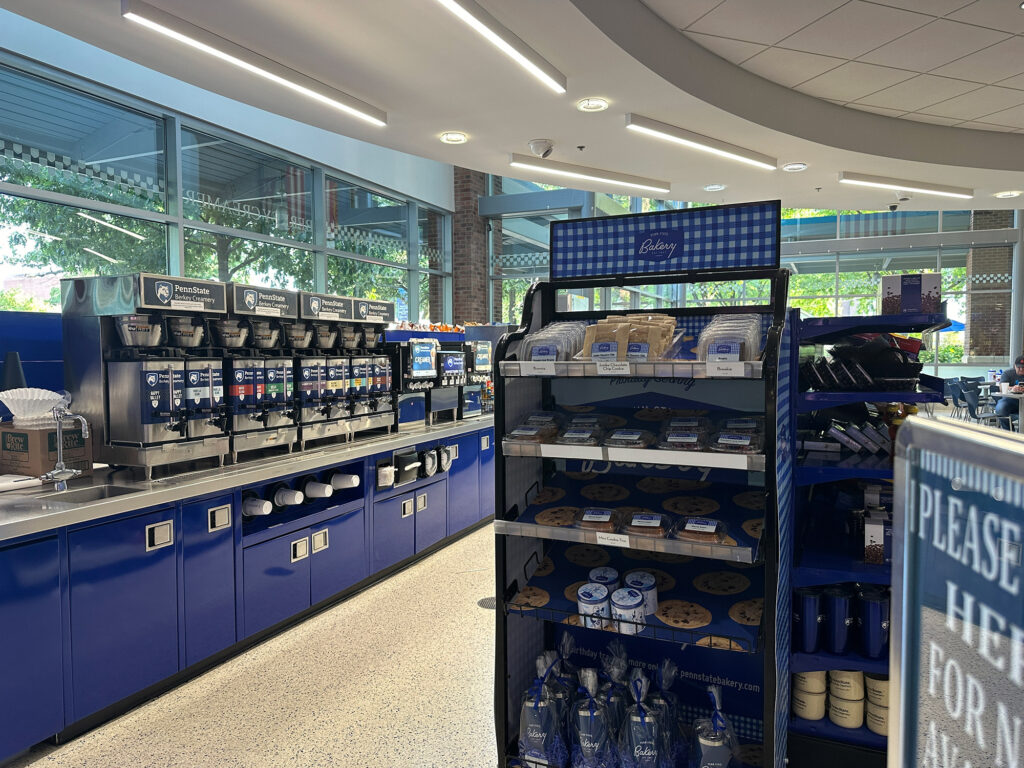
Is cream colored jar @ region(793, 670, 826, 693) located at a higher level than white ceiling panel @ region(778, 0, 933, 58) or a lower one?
lower

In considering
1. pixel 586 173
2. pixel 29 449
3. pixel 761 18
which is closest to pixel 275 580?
pixel 29 449

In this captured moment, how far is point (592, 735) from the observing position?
88.7 inches

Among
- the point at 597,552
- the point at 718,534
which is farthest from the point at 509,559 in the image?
the point at 718,534

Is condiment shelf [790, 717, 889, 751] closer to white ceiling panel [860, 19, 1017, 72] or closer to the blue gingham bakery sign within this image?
the blue gingham bakery sign

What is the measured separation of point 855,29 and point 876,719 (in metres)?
4.42

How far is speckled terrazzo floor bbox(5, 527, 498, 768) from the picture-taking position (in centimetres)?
262

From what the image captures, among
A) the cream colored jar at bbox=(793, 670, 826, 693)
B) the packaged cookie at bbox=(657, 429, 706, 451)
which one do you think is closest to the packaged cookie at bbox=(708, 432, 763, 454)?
the packaged cookie at bbox=(657, 429, 706, 451)

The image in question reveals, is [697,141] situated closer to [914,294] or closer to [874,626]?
[914,294]

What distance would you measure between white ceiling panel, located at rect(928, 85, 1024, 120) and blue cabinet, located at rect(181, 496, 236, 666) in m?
6.88

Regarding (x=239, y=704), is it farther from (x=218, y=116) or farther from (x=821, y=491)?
(x=218, y=116)

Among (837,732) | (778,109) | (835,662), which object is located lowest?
(837,732)

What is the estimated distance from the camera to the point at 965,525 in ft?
1.52

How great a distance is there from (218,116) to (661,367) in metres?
6.01

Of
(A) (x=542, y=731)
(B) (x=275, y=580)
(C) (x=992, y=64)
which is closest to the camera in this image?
(A) (x=542, y=731)
